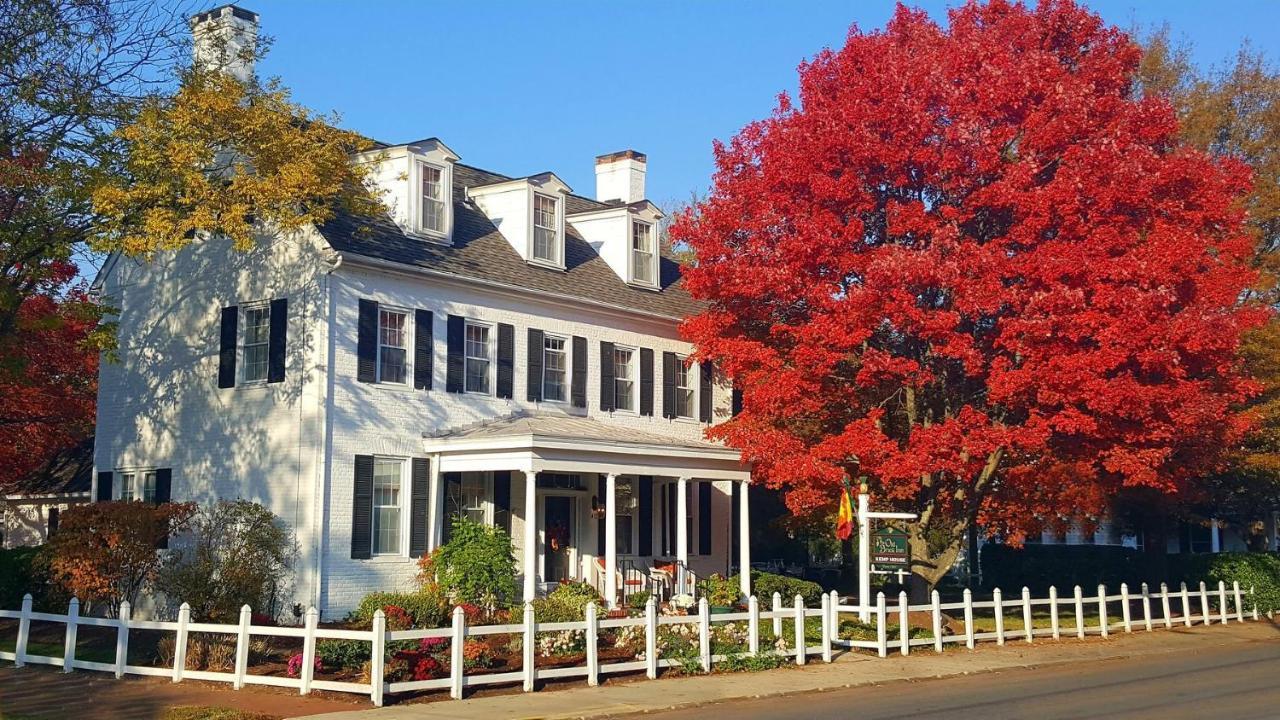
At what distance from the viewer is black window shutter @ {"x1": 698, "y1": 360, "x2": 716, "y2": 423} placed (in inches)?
1280

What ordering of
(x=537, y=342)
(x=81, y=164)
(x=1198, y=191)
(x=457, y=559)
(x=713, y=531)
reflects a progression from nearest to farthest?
1. (x=81, y=164)
2. (x=457, y=559)
3. (x=1198, y=191)
4. (x=537, y=342)
5. (x=713, y=531)

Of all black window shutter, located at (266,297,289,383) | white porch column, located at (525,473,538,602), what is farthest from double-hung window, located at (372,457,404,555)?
white porch column, located at (525,473,538,602)

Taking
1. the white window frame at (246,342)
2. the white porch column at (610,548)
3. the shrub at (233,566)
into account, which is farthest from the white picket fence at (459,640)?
the white window frame at (246,342)

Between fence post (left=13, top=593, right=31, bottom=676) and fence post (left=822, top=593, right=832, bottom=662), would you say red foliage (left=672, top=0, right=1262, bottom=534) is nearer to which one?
fence post (left=822, top=593, right=832, bottom=662)

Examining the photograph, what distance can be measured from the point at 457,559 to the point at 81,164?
31.5 ft

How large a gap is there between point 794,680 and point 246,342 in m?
13.3

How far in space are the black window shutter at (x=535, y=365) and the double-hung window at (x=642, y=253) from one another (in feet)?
15.2

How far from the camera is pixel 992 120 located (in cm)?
2467

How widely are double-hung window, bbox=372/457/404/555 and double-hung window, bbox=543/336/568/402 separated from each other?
444 cm

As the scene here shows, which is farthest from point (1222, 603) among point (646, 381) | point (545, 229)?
point (545, 229)

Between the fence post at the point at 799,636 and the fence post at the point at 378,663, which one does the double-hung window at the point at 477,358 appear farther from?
the fence post at the point at 378,663

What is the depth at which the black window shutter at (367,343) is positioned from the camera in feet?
79.3

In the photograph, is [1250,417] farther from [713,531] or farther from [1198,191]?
[713,531]

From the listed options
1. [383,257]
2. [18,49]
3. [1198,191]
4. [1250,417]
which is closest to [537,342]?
[383,257]
